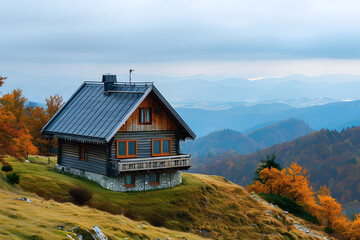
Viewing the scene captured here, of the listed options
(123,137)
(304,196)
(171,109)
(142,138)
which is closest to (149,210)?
(123,137)

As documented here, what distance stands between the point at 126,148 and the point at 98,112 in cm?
557

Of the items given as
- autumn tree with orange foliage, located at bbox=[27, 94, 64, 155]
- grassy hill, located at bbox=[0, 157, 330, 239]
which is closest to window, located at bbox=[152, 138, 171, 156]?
grassy hill, located at bbox=[0, 157, 330, 239]

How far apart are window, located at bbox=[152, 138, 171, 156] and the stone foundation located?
2.25 m

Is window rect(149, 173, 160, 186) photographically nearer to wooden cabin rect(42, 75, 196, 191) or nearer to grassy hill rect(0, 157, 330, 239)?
wooden cabin rect(42, 75, 196, 191)

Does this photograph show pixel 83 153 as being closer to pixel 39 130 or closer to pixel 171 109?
pixel 171 109

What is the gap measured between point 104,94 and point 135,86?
4.62m

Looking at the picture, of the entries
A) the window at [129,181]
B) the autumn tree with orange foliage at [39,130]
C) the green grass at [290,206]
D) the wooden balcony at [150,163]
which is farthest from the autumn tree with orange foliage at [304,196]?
the autumn tree with orange foliage at [39,130]

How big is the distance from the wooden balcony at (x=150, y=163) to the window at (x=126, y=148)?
134 centimetres

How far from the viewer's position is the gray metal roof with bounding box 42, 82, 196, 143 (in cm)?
4491

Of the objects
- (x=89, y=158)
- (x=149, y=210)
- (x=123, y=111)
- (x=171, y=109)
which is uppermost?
(x=171, y=109)

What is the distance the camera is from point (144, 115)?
4741cm

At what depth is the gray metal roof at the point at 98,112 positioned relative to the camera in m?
44.9

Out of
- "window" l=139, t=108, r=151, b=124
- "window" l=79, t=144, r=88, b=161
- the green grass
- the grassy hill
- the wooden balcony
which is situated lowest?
the green grass

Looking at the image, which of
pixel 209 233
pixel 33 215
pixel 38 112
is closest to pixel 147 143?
pixel 209 233
